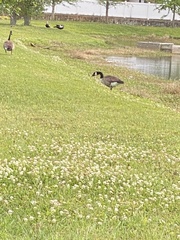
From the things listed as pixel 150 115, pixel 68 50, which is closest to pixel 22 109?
pixel 150 115

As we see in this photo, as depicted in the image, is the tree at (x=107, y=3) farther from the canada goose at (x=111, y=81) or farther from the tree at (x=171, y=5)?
the canada goose at (x=111, y=81)

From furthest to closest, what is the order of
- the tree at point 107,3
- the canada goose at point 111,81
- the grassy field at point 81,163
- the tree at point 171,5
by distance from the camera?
the tree at point 107,3 < the tree at point 171,5 < the canada goose at point 111,81 < the grassy field at point 81,163

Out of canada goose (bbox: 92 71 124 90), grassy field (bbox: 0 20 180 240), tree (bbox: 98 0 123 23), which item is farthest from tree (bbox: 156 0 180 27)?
→ grassy field (bbox: 0 20 180 240)

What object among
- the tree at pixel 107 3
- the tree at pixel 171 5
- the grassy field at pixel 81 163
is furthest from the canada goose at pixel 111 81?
the tree at pixel 107 3

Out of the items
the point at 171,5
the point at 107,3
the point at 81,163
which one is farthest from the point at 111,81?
the point at 107,3

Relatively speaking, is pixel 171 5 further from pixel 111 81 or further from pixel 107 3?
pixel 111 81

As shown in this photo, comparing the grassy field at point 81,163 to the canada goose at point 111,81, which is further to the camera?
the canada goose at point 111,81

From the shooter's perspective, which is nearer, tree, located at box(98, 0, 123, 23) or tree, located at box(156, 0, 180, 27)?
tree, located at box(156, 0, 180, 27)

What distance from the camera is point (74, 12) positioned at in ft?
234

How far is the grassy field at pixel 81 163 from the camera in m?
6.07

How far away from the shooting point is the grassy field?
6.07 meters

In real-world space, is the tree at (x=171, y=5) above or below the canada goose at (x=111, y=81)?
above

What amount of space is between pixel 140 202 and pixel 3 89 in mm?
9230

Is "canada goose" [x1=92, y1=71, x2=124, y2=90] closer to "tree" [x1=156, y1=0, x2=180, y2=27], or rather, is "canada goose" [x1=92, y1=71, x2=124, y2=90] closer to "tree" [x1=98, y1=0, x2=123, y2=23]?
"tree" [x1=156, y1=0, x2=180, y2=27]
